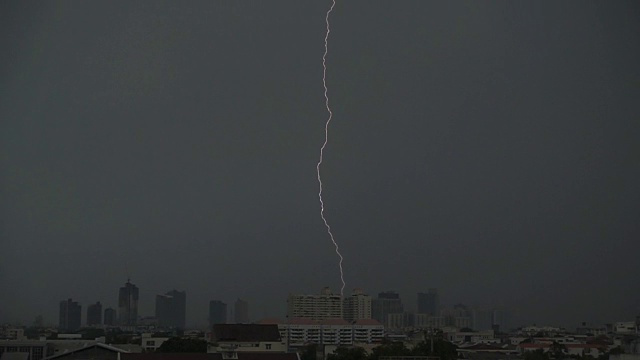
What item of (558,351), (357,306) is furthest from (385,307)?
(558,351)

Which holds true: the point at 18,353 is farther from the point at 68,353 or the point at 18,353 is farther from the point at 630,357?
the point at 630,357

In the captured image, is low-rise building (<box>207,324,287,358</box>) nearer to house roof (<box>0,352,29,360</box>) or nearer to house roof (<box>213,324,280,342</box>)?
house roof (<box>213,324,280,342</box>)

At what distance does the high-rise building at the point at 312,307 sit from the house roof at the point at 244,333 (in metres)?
36.5

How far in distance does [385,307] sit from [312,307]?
16.3 metres

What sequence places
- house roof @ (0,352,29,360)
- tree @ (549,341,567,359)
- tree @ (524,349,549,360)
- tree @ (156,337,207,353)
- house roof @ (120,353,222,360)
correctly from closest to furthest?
1. house roof @ (120,353,222,360)
2. house roof @ (0,352,29,360)
3. tree @ (156,337,207,353)
4. tree @ (524,349,549,360)
5. tree @ (549,341,567,359)

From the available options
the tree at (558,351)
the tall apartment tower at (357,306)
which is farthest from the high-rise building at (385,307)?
the tree at (558,351)

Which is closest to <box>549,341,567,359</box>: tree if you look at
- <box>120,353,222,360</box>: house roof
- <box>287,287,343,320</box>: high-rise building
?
<box>120,353,222,360</box>: house roof

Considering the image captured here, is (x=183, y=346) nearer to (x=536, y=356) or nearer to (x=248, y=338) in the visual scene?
(x=248, y=338)

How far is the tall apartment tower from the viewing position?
74875 millimetres

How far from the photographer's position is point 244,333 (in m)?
30.1

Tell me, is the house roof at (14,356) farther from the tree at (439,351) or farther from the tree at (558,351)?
the tree at (558,351)

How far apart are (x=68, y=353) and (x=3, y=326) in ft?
51.3

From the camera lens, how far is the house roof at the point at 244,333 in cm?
2973

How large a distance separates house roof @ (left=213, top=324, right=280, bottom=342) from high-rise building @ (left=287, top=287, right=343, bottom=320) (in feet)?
120
